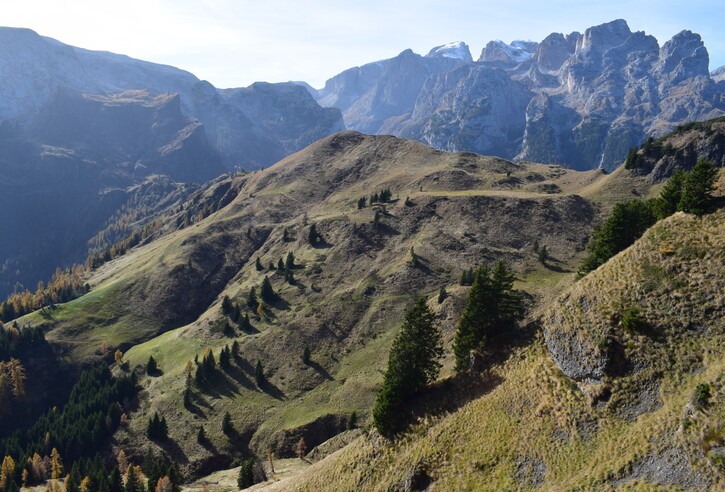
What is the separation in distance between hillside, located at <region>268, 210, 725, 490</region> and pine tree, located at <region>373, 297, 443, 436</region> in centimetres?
251

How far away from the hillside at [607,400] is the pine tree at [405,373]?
8.25ft

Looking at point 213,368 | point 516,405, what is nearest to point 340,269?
point 213,368

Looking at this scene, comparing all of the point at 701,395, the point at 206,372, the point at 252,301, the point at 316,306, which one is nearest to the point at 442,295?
the point at 316,306

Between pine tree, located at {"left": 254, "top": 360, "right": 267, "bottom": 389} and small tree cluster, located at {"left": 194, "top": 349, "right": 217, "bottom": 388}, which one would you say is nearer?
pine tree, located at {"left": 254, "top": 360, "right": 267, "bottom": 389}

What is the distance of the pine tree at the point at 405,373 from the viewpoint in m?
50.2

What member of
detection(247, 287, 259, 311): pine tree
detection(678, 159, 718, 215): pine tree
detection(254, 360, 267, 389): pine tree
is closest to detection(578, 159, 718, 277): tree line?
detection(678, 159, 718, 215): pine tree

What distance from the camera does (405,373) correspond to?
51406 mm

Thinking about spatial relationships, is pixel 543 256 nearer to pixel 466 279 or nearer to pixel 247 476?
pixel 466 279

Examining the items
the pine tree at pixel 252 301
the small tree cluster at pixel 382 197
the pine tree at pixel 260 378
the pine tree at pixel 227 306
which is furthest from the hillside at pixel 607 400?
the small tree cluster at pixel 382 197

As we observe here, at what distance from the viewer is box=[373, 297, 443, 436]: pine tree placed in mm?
50156

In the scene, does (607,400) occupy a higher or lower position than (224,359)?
higher

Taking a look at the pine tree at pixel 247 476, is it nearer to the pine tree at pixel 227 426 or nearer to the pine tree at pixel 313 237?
the pine tree at pixel 227 426

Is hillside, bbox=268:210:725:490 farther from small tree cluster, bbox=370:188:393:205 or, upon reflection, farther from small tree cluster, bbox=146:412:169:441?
small tree cluster, bbox=370:188:393:205

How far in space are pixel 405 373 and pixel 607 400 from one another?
20708mm
